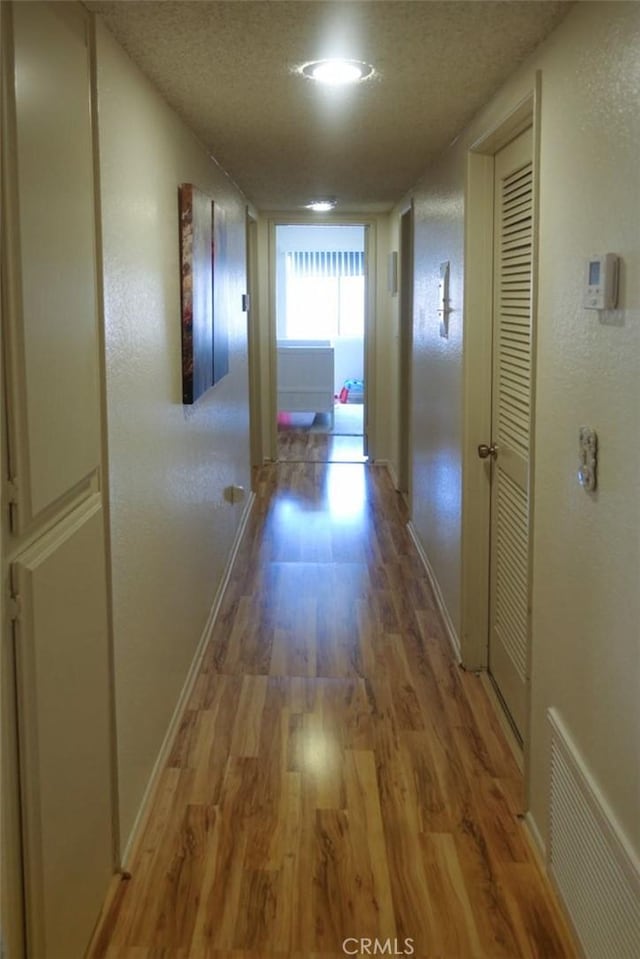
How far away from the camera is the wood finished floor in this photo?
2180mm

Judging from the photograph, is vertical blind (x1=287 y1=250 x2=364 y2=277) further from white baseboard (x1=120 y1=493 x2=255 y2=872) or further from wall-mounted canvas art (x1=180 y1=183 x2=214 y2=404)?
Result: wall-mounted canvas art (x1=180 y1=183 x2=214 y2=404)

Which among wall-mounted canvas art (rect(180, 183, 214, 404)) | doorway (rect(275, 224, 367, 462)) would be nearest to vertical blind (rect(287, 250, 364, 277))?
doorway (rect(275, 224, 367, 462))

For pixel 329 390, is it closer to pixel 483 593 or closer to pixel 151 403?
pixel 483 593

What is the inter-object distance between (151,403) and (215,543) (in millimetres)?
1688

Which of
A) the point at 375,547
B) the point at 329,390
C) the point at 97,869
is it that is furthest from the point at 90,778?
the point at 329,390

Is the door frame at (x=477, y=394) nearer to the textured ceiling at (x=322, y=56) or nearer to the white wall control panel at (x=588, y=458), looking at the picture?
the textured ceiling at (x=322, y=56)

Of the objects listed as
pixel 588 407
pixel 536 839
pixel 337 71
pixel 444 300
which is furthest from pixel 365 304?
pixel 588 407

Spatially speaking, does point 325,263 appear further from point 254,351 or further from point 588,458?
point 588,458

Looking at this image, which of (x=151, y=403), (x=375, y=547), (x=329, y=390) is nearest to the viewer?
(x=151, y=403)

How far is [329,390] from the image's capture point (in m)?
9.63

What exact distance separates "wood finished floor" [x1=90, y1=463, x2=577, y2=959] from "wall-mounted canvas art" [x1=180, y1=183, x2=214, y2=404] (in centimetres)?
117

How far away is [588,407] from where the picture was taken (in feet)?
6.43

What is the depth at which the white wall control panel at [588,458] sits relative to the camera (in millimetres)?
1907

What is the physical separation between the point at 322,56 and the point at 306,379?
23.6 feet
